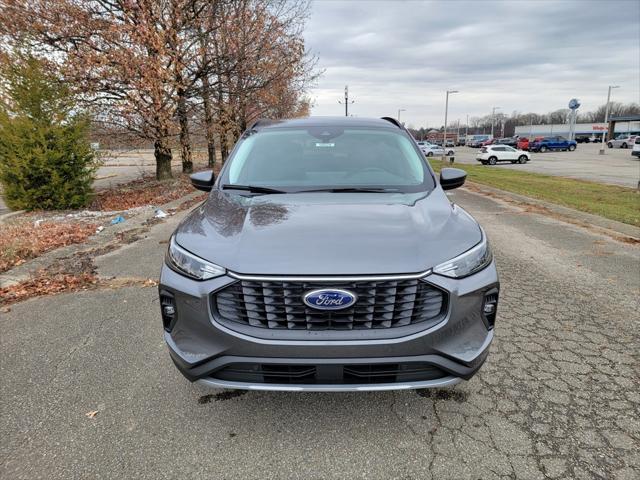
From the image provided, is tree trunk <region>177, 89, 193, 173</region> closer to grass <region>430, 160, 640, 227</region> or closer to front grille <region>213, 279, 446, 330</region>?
grass <region>430, 160, 640, 227</region>

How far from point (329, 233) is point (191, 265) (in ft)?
2.48

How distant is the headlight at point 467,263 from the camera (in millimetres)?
2129

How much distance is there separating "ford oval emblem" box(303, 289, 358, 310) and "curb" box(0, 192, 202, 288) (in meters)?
4.48

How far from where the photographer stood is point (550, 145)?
54250 millimetres

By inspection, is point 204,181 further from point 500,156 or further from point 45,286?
point 500,156

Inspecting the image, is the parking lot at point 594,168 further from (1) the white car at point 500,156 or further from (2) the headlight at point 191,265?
(2) the headlight at point 191,265

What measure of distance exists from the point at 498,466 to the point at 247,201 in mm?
2130

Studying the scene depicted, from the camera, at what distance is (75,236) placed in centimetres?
690

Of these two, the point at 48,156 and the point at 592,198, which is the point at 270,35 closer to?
the point at 48,156

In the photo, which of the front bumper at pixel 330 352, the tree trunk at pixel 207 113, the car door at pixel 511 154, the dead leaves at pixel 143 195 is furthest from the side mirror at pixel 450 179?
the car door at pixel 511 154

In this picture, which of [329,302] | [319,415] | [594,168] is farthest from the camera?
[594,168]

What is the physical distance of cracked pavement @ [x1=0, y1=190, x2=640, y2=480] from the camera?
7.00ft

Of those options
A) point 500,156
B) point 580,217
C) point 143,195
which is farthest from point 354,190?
point 500,156

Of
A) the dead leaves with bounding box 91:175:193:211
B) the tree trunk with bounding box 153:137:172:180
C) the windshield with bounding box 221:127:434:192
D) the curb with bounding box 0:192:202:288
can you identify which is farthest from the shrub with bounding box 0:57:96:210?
the windshield with bounding box 221:127:434:192
